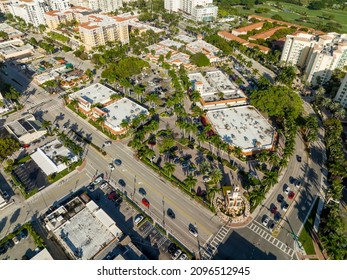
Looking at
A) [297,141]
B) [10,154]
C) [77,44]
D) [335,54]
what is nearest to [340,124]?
[297,141]

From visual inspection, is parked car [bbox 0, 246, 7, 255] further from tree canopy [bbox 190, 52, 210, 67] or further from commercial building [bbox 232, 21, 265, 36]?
commercial building [bbox 232, 21, 265, 36]

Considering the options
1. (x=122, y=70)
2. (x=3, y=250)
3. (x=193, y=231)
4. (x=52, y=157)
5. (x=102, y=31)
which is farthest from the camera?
(x=102, y=31)

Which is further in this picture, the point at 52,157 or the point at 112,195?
the point at 52,157

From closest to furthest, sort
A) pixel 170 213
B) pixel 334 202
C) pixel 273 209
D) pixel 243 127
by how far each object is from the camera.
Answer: pixel 334 202 < pixel 170 213 < pixel 273 209 < pixel 243 127

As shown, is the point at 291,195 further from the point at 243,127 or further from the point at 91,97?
the point at 91,97

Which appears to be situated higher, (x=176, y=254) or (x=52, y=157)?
(x=52, y=157)

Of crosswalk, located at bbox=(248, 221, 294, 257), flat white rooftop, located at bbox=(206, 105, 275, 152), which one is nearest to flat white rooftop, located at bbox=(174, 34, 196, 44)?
flat white rooftop, located at bbox=(206, 105, 275, 152)

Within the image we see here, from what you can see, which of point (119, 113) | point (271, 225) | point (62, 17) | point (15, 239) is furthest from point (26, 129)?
point (62, 17)
